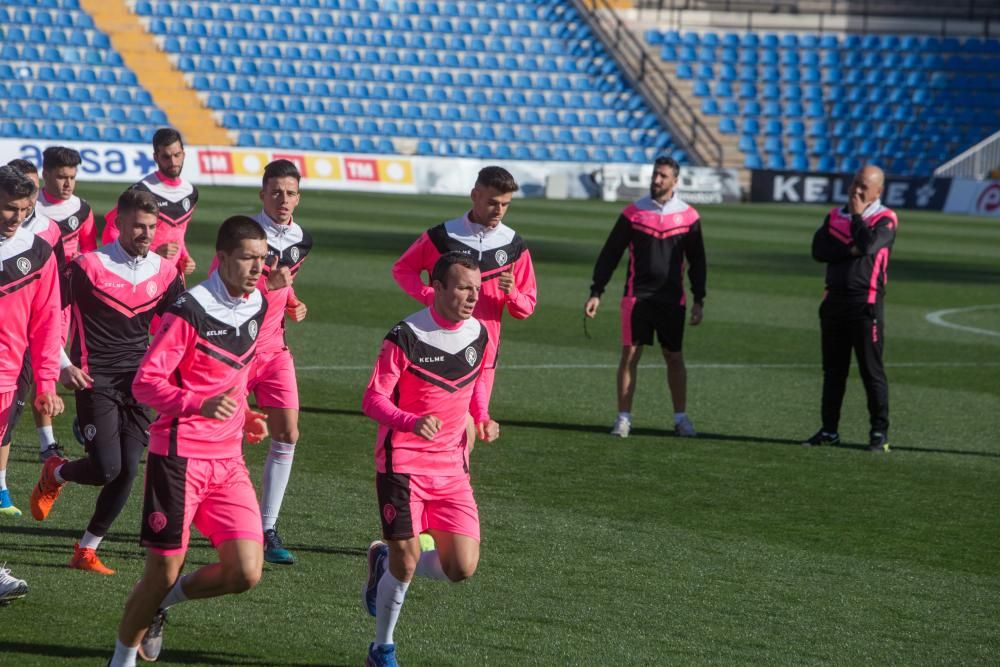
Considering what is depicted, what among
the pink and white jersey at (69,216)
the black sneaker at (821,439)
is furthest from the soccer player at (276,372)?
the black sneaker at (821,439)

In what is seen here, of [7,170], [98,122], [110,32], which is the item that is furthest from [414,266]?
[110,32]

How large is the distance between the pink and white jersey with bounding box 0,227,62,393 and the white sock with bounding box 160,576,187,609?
1.53 metres

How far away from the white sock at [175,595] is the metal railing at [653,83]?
3754cm

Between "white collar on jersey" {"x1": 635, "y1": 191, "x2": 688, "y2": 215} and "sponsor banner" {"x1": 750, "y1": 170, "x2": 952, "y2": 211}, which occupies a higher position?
"sponsor banner" {"x1": 750, "y1": 170, "x2": 952, "y2": 211}

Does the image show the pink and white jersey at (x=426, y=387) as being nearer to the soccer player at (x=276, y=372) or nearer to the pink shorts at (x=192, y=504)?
the pink shorts at (x=192, y=504)

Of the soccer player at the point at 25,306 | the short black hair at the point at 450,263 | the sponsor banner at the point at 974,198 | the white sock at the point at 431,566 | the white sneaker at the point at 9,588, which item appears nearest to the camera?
the short black hair at the point at 450,263

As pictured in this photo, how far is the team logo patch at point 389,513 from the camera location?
5.77m

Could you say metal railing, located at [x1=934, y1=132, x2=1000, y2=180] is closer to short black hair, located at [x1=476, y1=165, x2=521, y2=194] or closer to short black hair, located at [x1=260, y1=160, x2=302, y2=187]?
short black hair, located at [x1=476, y1=165, x2=521, y2=194]

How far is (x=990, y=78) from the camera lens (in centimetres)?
4684

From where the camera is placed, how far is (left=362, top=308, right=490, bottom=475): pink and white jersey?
588 centimetres

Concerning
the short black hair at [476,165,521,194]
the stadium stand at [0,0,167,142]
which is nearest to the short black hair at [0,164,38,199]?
the short black hair at [476,165,521,194]

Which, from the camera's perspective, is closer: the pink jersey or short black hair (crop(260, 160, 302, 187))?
short black hair (crop(260, 160, 302, 187))

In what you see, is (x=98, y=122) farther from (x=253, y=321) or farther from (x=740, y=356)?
(x=253, y=321)

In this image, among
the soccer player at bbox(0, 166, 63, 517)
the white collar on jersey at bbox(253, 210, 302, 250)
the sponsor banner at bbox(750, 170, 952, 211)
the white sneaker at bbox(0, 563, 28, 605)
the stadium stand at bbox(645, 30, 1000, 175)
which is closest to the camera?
the white sneaker at bbox(0, 563, 28, 605)
